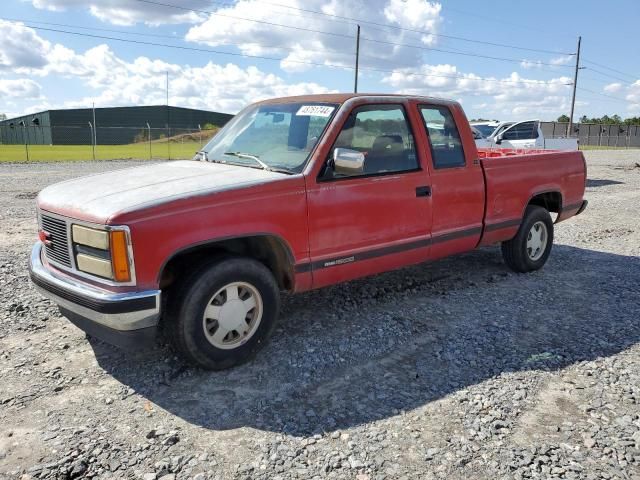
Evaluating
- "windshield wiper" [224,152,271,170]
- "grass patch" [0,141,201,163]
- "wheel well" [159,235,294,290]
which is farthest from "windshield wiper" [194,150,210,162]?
"grass patch" [0,141,201,163]

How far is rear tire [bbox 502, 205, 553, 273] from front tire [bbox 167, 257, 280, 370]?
11.3 feet

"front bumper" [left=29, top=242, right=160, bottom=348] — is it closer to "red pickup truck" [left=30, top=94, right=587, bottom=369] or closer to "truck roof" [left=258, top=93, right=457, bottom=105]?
"red pickup truck" [left=30, top=94, right=587, bottom=369]

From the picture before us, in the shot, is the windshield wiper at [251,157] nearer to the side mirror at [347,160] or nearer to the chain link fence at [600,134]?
the side mirror at [347,160]

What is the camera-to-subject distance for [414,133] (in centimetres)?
498

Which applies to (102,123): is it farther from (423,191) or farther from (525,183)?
(423,191)

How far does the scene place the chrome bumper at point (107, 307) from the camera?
3.37 meters

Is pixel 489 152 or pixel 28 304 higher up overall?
pixel 489 152

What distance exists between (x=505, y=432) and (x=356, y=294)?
8.30 ft

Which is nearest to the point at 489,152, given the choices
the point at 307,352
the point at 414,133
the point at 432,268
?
the point at 432,268

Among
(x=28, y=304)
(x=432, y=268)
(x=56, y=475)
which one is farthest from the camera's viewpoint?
(x=432, y=268)

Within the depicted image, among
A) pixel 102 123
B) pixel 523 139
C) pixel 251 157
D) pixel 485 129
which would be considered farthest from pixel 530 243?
pixel 102 123

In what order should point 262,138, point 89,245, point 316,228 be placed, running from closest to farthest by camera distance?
point 89,245 → point 316,228 → point 262,138

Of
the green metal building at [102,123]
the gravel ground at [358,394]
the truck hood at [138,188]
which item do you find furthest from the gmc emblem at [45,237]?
the green metal building at [102,123]

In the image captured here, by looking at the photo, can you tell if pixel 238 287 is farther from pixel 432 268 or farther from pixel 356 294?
pixel 432 268
